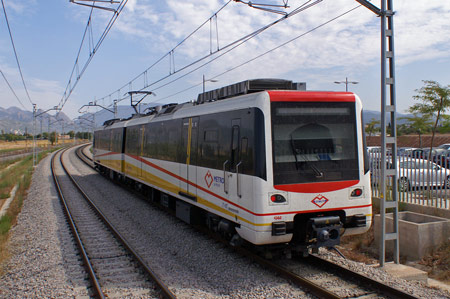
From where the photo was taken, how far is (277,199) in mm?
6488

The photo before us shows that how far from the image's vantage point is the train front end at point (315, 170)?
652 cm

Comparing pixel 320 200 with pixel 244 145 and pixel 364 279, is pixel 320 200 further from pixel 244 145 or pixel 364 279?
pixel 244 145

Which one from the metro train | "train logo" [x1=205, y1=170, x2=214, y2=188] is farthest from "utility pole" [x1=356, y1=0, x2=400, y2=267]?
"train logo" [x1=205, y1=170, x2=214, y2=188]

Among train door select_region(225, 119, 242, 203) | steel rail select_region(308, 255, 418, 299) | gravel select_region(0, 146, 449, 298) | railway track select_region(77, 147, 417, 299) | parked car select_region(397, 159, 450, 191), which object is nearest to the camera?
steel rail select_region(308, 255, 418, 299)

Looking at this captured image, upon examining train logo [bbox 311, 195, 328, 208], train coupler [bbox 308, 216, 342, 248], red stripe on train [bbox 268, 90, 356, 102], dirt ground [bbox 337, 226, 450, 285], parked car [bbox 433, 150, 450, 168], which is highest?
red stripe on train [bbox 268, 90, 356, 102]

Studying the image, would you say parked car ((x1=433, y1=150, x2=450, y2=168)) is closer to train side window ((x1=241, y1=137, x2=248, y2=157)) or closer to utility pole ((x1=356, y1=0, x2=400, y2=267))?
utility pole ((x1=356, y1=0, x2=400, y2=267))

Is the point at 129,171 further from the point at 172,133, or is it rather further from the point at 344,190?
the point at 344,190

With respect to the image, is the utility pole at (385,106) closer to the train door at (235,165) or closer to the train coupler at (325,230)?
the train coupler at (325,230)

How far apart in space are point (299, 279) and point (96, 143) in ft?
69.6

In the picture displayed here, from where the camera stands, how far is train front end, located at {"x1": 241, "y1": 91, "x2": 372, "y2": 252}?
21.4 feet

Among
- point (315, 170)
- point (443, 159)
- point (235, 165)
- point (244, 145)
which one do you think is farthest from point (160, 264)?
point (443, 159)

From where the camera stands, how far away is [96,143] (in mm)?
25250

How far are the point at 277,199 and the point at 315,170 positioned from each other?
0.82 m

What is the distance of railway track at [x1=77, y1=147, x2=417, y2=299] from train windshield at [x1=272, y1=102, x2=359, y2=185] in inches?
57.1
